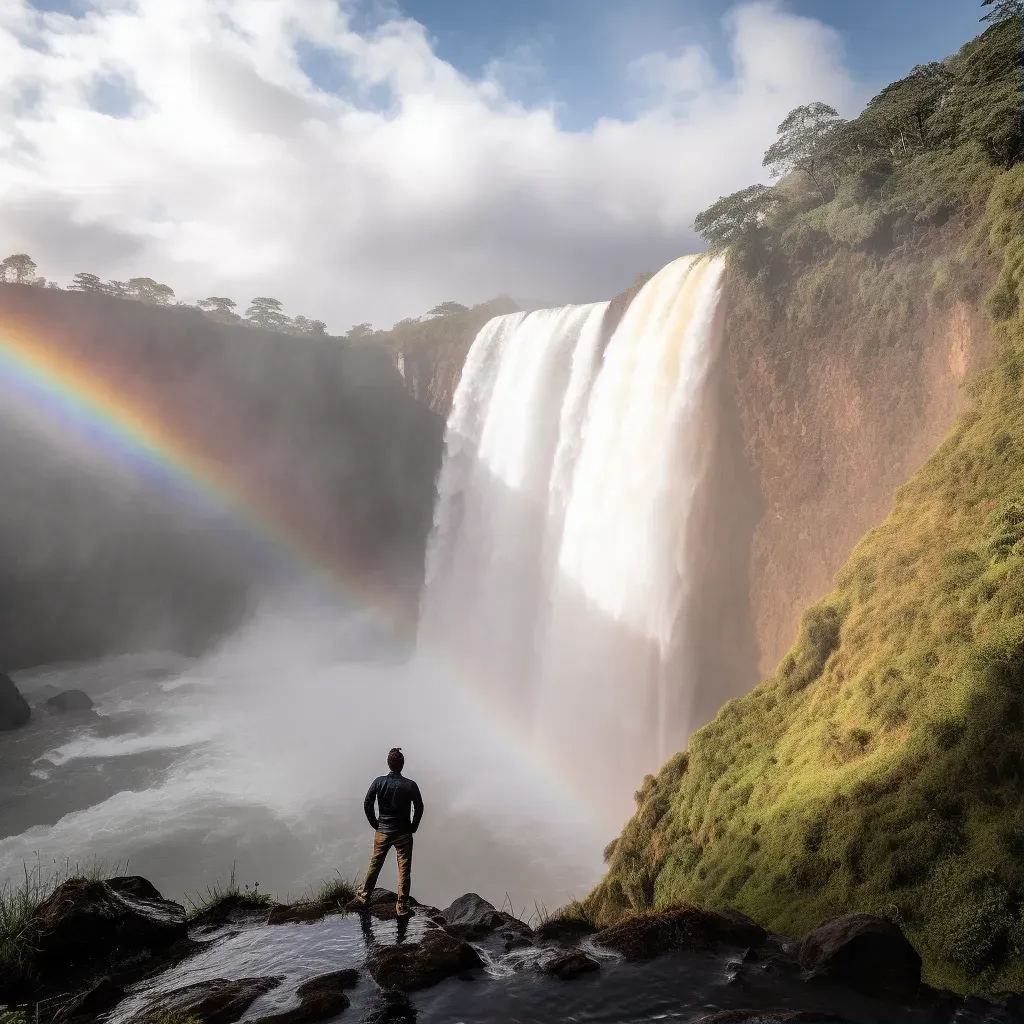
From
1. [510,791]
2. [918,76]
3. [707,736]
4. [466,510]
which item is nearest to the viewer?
[707,736]

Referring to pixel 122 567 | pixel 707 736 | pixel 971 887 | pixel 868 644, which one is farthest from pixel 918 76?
pixel 122 567

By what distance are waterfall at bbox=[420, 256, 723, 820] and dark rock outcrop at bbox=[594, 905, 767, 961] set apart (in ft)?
44.8

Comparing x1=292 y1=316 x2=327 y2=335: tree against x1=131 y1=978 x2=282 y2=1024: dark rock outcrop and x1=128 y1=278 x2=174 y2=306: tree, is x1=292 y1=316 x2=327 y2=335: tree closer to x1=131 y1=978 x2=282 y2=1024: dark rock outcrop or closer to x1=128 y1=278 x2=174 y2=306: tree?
x1=128 y1=278 x2=174 y2=306: tree

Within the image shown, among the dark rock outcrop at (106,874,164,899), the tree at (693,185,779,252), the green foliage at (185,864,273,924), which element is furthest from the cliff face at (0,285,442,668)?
the dark rock outcrop at (106,874,164,899)

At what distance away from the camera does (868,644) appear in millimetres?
8828

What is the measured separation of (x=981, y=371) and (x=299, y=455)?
39.4 meters

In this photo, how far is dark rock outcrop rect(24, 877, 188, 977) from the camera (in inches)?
228

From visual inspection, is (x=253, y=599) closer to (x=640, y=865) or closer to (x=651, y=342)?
(x=651, y=342)

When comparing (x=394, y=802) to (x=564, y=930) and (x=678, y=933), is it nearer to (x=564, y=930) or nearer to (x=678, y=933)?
(x=564, y=930)

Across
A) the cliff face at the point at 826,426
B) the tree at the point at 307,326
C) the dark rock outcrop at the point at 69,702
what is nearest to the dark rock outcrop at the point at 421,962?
the cliff face at the point at 826,426

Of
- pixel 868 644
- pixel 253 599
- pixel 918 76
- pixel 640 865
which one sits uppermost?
pixel 918 76

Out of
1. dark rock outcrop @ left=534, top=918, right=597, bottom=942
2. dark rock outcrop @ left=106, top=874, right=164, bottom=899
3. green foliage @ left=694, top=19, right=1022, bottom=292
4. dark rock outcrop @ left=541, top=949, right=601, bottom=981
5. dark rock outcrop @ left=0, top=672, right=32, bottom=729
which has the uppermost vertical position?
green foliage @ left=694, top=19, right=1022, bottom=292

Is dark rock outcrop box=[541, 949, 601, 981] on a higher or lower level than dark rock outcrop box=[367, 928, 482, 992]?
lower

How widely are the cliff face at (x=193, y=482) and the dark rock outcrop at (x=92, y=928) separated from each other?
3531 centimetres
